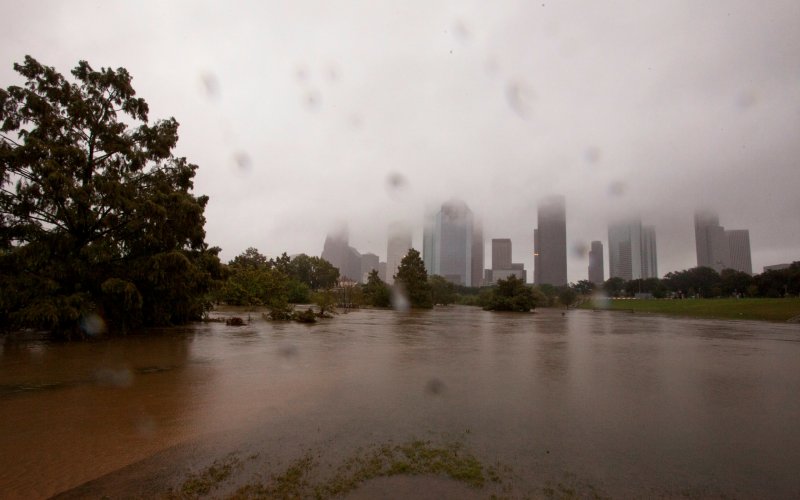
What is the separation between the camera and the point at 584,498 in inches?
148

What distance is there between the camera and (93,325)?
1630cm

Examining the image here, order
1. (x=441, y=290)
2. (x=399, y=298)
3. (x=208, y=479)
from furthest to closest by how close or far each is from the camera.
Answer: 1. (x=441, y=290)
2. (x=399, y=298)
3. (x=208, y=479)

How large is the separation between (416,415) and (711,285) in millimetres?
132264

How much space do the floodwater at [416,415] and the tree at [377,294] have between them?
5993 cm

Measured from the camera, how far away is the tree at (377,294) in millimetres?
72375

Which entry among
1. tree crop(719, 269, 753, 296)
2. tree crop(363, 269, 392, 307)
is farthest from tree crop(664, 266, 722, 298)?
tree crop(363, 269, 392, 307)

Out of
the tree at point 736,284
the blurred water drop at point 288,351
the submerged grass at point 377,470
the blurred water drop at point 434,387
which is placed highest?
the tree at point 736,284

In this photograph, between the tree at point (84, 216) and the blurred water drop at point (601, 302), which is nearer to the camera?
the tree at point (84, 216)

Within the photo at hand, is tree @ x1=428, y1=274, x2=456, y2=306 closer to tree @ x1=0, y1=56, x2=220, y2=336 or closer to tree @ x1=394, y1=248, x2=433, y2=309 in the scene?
tree @ x1=394, y1=248, x2=433, y2=309

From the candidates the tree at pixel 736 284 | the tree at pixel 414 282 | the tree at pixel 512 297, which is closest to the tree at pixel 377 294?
the tree at pixel 414 282

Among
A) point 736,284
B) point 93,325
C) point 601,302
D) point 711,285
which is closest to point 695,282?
point 711,285

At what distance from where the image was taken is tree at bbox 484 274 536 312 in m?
68.6

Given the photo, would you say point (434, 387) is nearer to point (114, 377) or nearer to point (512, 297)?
point (114, 377)

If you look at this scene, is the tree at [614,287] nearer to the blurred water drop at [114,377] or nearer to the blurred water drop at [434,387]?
the blurred water drop at [434,387]
